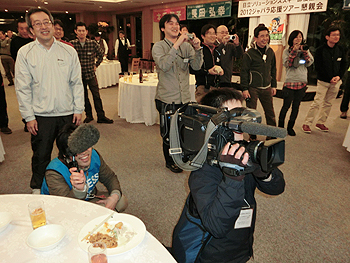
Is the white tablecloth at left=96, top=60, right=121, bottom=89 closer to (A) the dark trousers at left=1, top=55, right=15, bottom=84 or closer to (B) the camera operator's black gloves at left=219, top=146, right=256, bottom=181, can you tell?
(A) the dark trousers at left=1, top=55, right=15, bottom=84

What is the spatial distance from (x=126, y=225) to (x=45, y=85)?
141 centimetres

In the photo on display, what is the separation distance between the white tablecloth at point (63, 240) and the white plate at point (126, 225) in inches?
0.6

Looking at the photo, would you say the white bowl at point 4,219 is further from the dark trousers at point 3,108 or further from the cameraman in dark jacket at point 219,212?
the dark trousers at point 3,108

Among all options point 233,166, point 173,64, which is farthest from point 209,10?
point 233,166

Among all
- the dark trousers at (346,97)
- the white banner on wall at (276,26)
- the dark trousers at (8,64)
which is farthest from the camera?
the dark trousers at (8,64)

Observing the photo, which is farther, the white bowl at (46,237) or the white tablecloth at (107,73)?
the white tablecloth at (107,73)

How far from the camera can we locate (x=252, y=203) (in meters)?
1.11

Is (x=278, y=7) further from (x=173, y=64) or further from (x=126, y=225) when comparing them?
(x=126, y=225)

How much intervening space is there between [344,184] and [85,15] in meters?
14.1

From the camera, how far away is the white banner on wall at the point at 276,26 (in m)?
6.56

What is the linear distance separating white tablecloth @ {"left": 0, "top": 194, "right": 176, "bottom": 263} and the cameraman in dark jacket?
0.20 m

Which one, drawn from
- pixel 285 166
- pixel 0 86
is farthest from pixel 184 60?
pixel 0 86

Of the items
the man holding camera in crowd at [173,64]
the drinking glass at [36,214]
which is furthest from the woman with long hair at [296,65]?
the drinking glass at [36,214]

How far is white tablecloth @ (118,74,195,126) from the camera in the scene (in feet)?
12.9
